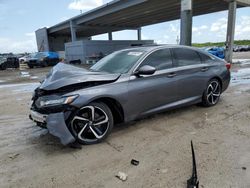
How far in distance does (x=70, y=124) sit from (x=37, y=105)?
645 millimetres

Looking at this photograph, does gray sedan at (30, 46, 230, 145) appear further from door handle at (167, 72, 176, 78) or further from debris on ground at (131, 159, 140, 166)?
debris on ground at (131, 159, 140, 166)

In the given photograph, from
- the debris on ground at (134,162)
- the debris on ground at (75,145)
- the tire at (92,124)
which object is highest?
the tire at (92,124)

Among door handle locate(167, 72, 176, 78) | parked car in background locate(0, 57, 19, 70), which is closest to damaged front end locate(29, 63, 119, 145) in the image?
door handle locate(167, 72, 176, 78)

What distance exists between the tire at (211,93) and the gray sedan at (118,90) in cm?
5

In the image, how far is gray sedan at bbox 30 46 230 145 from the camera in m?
3.31

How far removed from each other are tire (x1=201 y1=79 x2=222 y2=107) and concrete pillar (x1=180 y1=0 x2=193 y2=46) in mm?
9682

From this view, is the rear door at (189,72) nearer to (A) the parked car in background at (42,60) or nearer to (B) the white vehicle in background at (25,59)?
(A) the parked car in background at (42,60)

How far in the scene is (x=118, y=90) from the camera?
3658mm

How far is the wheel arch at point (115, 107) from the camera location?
143 inches

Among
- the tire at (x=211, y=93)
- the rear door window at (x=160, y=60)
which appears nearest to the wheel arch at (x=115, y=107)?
the rear door window at (x=160, y=60)

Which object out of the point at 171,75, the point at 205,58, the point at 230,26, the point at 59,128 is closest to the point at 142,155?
the point at 59,128

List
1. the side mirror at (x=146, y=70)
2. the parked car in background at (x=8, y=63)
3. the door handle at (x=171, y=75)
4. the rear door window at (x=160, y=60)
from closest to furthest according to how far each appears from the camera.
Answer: the side mirror at (x=146, y=70) → the rear door window at (x=160, y=60) → the door handle at (x=171, y=75) → the parked car in background at (x=8, y=63)

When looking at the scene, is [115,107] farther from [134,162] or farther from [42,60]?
[42,60]

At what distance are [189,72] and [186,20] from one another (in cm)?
1042
